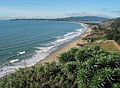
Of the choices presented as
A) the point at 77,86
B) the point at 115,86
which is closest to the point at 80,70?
the point at 77,86

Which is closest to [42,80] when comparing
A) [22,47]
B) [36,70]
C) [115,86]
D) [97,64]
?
[36,70]

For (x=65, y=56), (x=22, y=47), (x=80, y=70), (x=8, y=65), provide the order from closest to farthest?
(x=80, y=70) → (x=65, y=56) → (x=8, y=65) → (x=22, y=47)

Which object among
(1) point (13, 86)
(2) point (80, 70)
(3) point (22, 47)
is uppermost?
(2) point (80, 70)

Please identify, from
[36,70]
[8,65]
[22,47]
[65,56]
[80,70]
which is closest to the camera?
[80,70]

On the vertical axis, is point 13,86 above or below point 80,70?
below

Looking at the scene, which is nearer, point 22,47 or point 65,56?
point 65,56

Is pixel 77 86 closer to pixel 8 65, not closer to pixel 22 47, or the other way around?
pixel 8 65

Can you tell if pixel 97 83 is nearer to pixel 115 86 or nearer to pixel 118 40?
pixel 115 86
